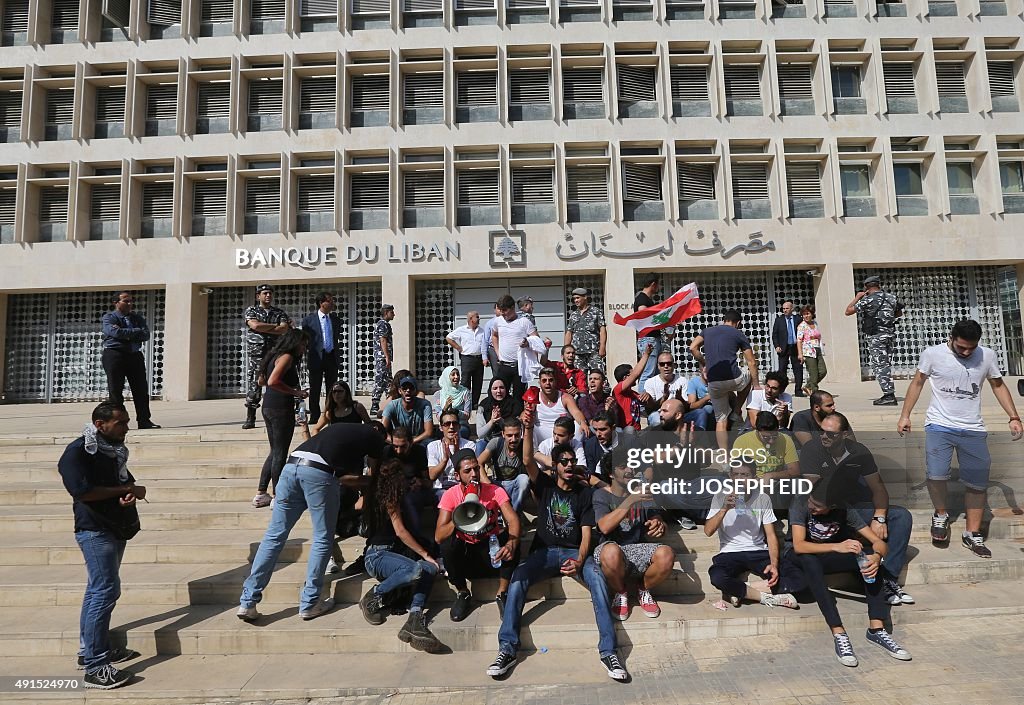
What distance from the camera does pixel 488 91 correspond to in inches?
679

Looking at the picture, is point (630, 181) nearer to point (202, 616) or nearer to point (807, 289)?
point (807, 289)

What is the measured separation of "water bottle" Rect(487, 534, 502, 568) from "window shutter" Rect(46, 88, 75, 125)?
19600 millimetres

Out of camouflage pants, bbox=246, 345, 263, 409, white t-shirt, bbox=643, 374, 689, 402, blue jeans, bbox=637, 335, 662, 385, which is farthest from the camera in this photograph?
camouflage pants, bbox=246, 345, 263, 409

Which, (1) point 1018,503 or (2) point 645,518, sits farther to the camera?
(1) point 1018,503

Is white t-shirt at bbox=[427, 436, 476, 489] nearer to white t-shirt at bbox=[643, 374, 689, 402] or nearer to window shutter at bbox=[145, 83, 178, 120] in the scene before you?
white t-shirt at bbox=[643, 374, 689, 402]

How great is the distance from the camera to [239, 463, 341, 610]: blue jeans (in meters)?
4.52

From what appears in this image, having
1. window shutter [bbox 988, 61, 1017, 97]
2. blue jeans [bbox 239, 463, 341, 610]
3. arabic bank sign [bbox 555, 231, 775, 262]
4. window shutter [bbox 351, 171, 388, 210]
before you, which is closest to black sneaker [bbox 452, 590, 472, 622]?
blue jeans [bbox 239, 463, 341, 610]

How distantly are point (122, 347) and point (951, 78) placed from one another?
71.3 feet

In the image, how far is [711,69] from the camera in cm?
1683

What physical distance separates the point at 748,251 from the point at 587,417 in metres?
11.7

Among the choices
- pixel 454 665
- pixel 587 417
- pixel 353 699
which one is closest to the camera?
pixel 353 699

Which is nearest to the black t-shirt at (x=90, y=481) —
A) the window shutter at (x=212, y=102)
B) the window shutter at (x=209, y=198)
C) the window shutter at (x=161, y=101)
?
the window shutter at (x=209, y=198)

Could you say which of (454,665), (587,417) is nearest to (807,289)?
(587,417)

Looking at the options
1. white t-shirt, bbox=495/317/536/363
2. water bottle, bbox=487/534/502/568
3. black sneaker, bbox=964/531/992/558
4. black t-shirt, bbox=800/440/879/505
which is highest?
white t-shirt, bbox=495/317/536/363
